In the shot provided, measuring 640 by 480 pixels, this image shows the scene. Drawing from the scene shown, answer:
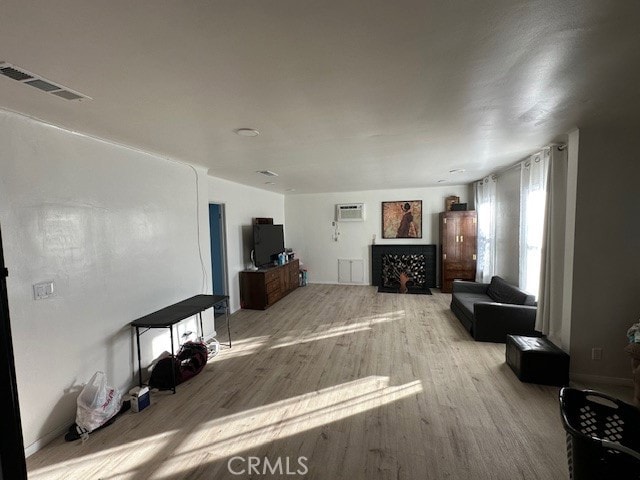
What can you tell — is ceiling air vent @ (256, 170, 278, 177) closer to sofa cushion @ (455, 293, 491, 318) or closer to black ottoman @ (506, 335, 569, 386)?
sofa cushion @ (455, 293, 491, 318)

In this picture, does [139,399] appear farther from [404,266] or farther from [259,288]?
[404,266]

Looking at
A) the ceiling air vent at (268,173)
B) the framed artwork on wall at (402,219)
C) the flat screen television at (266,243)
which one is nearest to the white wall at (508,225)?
the framed artwork on wall at (402,219)

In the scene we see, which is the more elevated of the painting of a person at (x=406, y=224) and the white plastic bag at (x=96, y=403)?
the painting of a person at (x=406, y=224)

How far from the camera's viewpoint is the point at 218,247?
500cm

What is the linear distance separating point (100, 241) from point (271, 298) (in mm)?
3344

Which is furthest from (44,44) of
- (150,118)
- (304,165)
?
(304,165)

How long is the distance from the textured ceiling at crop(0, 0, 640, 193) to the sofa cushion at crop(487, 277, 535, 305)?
207 centimetres

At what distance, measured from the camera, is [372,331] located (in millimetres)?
4125

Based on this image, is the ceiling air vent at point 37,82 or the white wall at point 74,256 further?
the white wall at point 74,256

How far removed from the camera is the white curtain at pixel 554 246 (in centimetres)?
286

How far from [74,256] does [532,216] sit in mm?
4879

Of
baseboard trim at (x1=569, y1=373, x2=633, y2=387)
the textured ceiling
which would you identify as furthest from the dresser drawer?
baseboard trim at (x1=569, y1=373, x2=633, y2=387)

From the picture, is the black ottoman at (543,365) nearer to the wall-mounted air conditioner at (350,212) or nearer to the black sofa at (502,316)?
the black sofa at (502,316)

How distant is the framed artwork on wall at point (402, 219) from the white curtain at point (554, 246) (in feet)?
12.0
